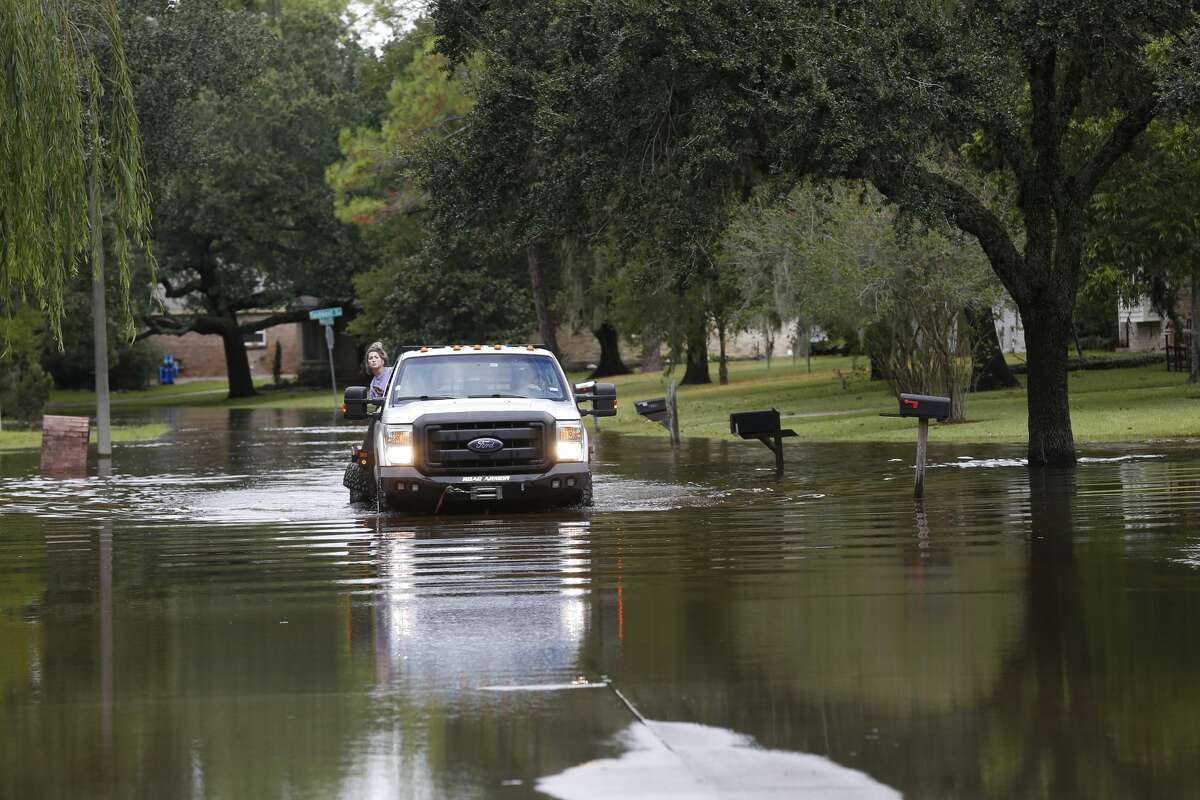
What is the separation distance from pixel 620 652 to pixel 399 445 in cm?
922

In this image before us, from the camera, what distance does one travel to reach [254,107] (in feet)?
241

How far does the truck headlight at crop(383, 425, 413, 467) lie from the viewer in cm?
1873

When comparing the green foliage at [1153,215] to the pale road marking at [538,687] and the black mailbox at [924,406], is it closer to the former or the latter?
the black mailbox at [924,406]

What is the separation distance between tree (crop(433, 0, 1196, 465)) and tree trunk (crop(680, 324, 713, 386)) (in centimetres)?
3309

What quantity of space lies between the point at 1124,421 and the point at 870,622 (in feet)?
73.8

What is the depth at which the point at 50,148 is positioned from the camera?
53.8 ft

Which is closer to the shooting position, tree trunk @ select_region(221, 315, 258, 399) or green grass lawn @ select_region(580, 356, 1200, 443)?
green grass lawn @ select_region(580, 356, 1200, 443)

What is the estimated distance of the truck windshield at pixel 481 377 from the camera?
19844mm

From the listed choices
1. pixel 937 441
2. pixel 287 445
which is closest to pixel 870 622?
pixel 937 441

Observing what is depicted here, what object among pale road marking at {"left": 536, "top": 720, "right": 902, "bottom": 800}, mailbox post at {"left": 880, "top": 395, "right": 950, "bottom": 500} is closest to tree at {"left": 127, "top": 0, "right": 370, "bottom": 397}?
mailbox post at {"left": 880, "top": 395, "right": 950, "bottom": 500}

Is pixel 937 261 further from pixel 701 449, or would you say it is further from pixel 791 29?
pixel 791 29

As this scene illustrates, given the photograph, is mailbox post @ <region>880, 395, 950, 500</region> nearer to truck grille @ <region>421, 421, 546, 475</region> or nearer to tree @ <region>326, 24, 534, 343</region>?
truck grille @ <region>421, 421, 546, 475</region>

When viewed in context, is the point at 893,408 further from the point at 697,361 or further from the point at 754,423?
the point at 697,361

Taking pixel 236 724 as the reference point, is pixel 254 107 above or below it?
above
